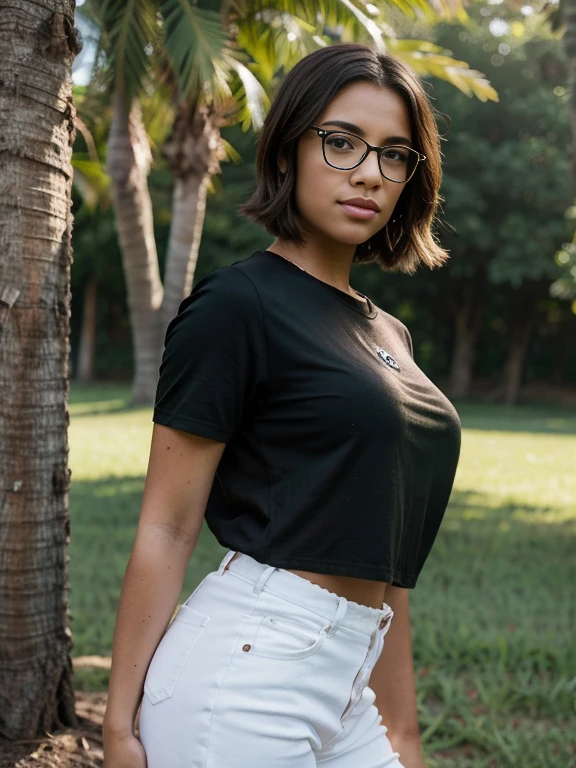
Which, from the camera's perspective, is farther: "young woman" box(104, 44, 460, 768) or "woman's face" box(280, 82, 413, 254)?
"woman's face" box(280, 82, 413, 254)

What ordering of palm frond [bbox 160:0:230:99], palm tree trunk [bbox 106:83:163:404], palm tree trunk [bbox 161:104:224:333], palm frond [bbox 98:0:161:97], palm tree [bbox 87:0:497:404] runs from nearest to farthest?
palm frond [bbox 98:0:161:97], palm tree [bbox 87:0:497:404], palm frond [bbox 160:0:230:99], palm tree trunk [bbox 106:83:163:404], palm tree trunk [bbox 161:104:224:333]

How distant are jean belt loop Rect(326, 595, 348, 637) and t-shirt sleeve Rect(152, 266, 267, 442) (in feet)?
1.13

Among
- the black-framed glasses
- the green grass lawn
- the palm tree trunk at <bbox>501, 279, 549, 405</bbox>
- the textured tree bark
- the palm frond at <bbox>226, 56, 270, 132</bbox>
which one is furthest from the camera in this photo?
the palm tree trunk at <bbox>501, 279, 549, 405</bbox>

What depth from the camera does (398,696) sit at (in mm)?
2010

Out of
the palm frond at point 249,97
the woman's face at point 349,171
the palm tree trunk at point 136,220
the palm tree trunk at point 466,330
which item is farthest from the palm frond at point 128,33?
the palm tree trunk at point 466,330


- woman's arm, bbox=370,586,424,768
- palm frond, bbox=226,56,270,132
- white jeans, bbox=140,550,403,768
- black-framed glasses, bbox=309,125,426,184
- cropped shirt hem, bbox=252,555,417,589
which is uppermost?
palm frond, bbox=226,56,270,132

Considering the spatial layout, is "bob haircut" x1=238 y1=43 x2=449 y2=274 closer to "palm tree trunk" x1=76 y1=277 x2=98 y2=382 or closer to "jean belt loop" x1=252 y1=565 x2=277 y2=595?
"jean belt loop" x1=252 y1=565 x2=277 y2=595

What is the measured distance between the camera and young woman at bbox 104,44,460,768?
1469 mm

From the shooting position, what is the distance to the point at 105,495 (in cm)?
900

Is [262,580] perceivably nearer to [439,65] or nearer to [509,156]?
[439,65]

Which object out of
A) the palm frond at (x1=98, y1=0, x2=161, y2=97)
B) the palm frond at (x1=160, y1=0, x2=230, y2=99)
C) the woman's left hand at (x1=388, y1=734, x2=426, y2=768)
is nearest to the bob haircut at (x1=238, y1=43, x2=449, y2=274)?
the woman's left hand at (x1=388, y1=734, x2=426, y2=768)

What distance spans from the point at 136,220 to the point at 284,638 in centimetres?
1192

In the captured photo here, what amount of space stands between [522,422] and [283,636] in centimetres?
2023

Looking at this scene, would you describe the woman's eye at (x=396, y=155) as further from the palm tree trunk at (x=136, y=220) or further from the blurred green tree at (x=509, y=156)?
the blurred green tree at (x=509, y=156)
